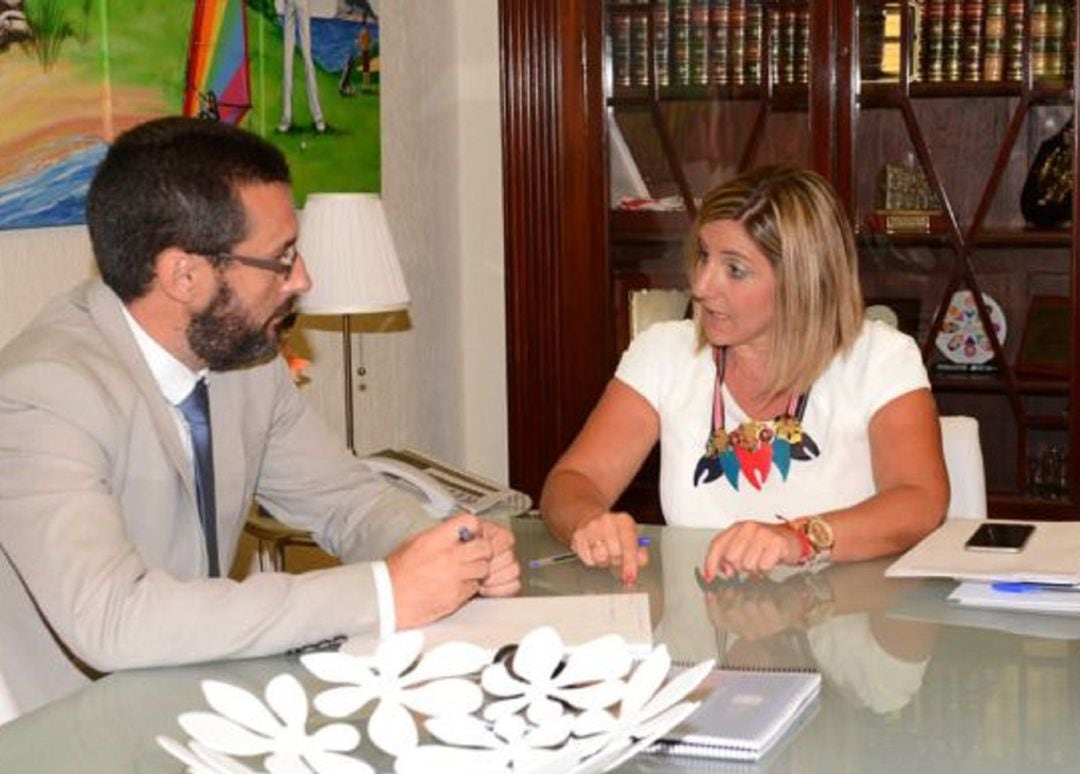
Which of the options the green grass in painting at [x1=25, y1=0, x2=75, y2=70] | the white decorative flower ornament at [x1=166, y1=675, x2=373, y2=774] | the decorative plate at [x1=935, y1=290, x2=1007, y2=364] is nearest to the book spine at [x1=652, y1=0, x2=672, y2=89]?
the decorative plate at [x1=935, y1=290, x2=1007, y2=364]

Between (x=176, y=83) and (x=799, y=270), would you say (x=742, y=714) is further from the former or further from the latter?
(x=176, y=83)

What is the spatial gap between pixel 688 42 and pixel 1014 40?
79cm

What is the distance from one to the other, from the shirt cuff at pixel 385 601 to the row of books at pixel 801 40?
8.54 feet

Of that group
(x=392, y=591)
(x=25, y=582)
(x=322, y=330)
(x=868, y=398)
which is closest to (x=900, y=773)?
(x=392, y=591)

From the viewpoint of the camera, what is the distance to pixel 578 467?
8.76ft

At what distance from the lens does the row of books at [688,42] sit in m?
4.27

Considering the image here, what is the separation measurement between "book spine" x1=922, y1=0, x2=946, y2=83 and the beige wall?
106 cm

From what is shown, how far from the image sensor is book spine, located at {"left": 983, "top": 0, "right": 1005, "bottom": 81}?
162 inches

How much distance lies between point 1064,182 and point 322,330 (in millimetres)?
1761

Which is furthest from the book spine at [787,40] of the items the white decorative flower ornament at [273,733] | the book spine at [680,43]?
the white decorative flower ornament at [273,733]

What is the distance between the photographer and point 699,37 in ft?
14.2

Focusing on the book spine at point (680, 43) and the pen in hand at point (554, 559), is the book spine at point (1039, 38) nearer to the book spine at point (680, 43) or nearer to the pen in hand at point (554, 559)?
the book spine at point (680, 43)

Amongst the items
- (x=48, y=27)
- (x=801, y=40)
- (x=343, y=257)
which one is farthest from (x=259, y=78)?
(x=801, y=40)

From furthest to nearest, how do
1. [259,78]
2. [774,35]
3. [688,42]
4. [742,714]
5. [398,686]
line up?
[688,42] < [774,35] < [259,78] < [742,714] < [398,686]
